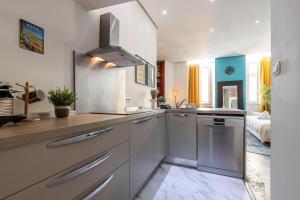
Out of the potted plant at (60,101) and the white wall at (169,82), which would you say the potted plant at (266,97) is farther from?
the potted plant at (60,101)

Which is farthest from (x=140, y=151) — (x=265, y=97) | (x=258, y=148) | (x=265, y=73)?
(x=265, y=73)

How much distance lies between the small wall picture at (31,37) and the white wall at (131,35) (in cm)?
41

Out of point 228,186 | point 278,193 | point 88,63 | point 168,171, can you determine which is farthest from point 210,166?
point 88,63

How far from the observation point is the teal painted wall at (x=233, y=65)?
6.53 m

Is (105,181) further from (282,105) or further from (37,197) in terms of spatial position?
(282,105)

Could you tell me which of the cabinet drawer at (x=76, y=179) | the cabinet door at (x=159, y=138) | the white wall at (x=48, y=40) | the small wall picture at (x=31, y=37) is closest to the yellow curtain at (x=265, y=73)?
the cabinet door at (x=159, y=138)

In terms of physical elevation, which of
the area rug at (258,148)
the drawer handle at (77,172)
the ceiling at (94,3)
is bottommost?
the area rug at (258,148)

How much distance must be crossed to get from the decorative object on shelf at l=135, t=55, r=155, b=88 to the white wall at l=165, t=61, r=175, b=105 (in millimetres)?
3481

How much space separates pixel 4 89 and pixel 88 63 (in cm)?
89

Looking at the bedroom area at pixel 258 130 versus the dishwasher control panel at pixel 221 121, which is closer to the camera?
the bedroom area at pixel 258 130

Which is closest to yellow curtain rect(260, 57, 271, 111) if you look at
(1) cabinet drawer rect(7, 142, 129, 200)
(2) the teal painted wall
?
(2) the teal painted wall

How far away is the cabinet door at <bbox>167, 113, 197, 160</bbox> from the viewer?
2336 mm

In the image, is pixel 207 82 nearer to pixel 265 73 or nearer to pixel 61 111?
pixel 265 73

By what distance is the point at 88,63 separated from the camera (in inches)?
65.1
